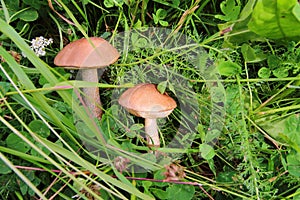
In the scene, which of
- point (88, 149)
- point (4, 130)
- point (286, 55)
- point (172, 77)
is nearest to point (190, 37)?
point (172, 77)

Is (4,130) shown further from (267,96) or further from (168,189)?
(267,96)

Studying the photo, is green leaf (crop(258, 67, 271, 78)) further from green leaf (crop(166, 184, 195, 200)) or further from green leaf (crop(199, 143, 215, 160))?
green leaf (crop(166, 184, 195, 200))

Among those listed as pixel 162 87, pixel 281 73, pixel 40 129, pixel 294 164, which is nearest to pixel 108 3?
pixel 162 87

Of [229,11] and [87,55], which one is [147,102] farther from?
[229,11]

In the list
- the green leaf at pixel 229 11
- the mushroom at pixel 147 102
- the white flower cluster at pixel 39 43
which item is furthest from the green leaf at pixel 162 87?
the white flower cluster at pixel 39 43

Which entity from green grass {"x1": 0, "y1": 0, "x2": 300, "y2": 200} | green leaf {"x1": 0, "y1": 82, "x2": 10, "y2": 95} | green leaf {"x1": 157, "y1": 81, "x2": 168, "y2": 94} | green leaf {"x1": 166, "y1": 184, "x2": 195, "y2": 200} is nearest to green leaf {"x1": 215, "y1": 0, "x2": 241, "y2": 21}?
green grass {"x1": 0, "y1": 0, "x2": 300, "y2": 200}

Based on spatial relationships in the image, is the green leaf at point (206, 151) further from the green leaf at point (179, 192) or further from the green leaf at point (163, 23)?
the green leaf at point (163, 23)
